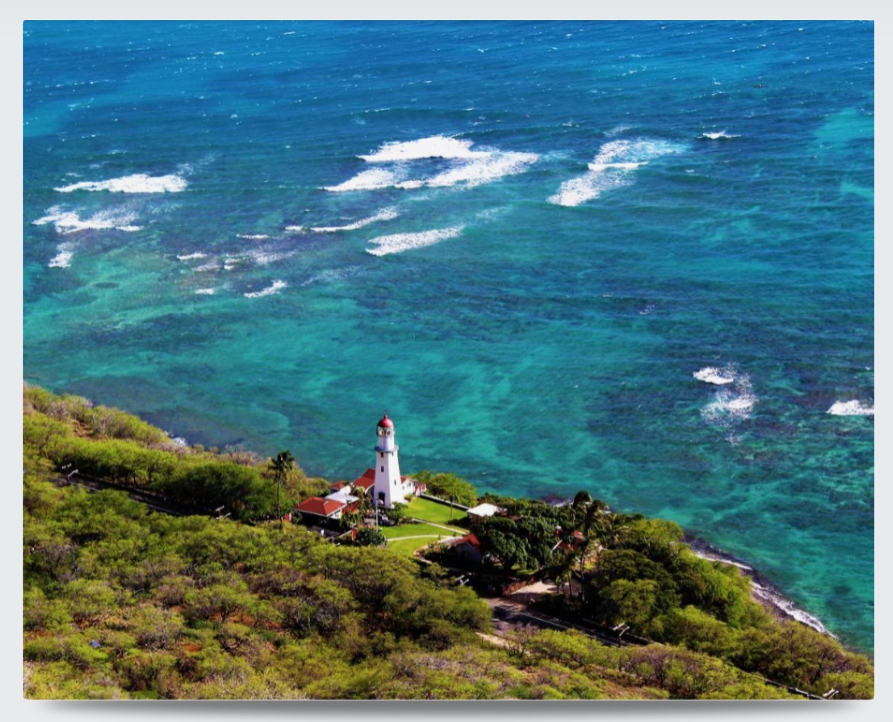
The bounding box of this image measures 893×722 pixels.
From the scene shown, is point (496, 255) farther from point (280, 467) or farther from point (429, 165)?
point (280, 467)

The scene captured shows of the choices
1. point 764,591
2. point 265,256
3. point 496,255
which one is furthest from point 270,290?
point 764,591

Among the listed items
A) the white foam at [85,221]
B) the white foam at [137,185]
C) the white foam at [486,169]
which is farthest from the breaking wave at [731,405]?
the white foam at [137,185]

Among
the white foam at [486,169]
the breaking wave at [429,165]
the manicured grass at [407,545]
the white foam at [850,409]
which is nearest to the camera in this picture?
the manicured grass at [407,545]

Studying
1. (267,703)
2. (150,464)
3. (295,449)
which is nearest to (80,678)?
(267,703)

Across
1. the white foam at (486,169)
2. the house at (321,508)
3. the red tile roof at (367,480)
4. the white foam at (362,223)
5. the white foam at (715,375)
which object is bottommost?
the house at (321,508)

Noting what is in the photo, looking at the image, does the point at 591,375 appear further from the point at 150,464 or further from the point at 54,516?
the point at 54,516

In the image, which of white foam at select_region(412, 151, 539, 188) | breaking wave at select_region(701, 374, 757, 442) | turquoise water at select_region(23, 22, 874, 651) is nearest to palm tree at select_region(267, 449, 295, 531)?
turquoise water at select_region(23, 22, 874, 651)

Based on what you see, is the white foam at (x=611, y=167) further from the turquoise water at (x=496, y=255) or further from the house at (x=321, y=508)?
the house at (x=321, y=508)
